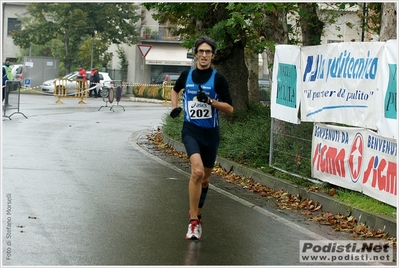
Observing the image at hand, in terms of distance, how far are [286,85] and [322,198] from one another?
2.50 metres

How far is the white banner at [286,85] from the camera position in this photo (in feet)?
40.1

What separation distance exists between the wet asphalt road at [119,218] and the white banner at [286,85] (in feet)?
5.16

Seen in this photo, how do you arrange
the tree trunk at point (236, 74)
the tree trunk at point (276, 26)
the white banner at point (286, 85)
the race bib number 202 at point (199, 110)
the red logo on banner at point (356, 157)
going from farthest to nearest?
the tree trunk at point (236, 74) → the tree trunk at point (276, 26) → the white banner at point (286, 85) → the red logo on banner at point (356, 157) → the race bib number 202 at point (199, 110)

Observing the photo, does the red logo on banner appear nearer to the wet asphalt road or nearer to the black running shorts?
the wet asphalt road

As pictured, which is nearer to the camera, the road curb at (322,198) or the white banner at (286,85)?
the road curb at (322,198)

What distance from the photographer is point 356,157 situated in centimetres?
1044

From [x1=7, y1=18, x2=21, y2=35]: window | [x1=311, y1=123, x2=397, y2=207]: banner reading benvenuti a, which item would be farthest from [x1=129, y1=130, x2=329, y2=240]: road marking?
[x1=7, y1=18, x2=21, y2=35]: window

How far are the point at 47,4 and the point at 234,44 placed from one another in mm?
43754

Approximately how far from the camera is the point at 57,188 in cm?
1141

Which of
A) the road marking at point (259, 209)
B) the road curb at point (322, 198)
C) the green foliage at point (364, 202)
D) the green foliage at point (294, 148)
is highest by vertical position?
the green foliage at point (294, 148)

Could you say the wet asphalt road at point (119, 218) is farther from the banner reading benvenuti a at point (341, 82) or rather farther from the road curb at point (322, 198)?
the banner reading benvenuti a at point (341, 82)

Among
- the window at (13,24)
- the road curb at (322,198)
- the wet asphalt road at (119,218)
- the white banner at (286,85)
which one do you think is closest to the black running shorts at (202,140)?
the wet asphalt road at (119,218)

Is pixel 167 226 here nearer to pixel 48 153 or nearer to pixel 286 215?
pixel 286 215

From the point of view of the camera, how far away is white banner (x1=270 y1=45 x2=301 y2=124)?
12.2m
